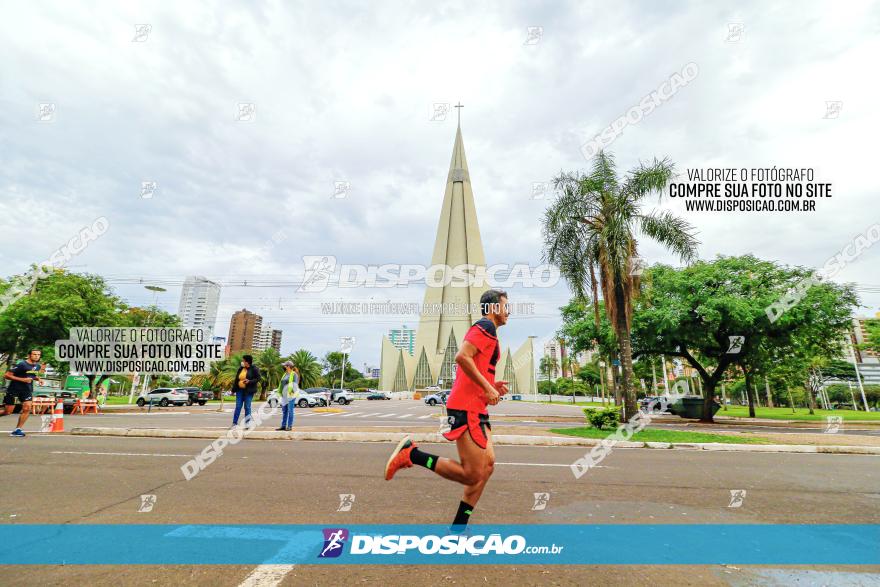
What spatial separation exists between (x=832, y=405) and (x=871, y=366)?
84.9ft

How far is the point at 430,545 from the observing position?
314 centimetres

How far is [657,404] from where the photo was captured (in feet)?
83.0

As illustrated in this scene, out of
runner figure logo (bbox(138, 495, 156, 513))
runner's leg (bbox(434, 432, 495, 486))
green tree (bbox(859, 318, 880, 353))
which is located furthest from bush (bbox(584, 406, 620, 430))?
green tree (bbox(859, 318, 880, 353))

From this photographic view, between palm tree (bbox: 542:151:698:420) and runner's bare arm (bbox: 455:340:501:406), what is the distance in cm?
1140

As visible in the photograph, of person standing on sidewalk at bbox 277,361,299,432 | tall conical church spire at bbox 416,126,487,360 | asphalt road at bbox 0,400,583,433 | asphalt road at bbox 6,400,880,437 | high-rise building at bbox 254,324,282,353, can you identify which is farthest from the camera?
high-rise building at bbox 254,324,282,353

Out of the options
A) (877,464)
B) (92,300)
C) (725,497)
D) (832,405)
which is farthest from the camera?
(832,405)

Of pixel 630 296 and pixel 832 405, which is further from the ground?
pixel 630 296

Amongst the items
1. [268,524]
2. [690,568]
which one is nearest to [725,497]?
[690,568]

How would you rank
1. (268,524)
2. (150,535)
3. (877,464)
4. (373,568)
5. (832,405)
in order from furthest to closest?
(832,405)
(877,464)
(268,524)
(150,535)
(373,568)

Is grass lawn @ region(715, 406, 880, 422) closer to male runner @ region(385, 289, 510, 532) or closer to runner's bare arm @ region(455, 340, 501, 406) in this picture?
male runner @ region(385, 289, 510, 532)

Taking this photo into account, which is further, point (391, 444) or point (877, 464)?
point (391, 444)

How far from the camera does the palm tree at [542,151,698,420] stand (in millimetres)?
13141

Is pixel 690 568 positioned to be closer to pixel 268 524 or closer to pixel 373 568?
pixel 373 568

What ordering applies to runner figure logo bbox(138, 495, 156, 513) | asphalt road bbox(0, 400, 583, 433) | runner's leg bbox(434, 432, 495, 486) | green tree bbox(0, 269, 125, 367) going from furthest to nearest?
green tree bbox(0, 269, 125, 367) < asphalt road bbox(0, 400, 583, 433) < runner figure logo bbox(138, 495, 156, 513) < runner's leg bbox(434, 432, 495, 486)
